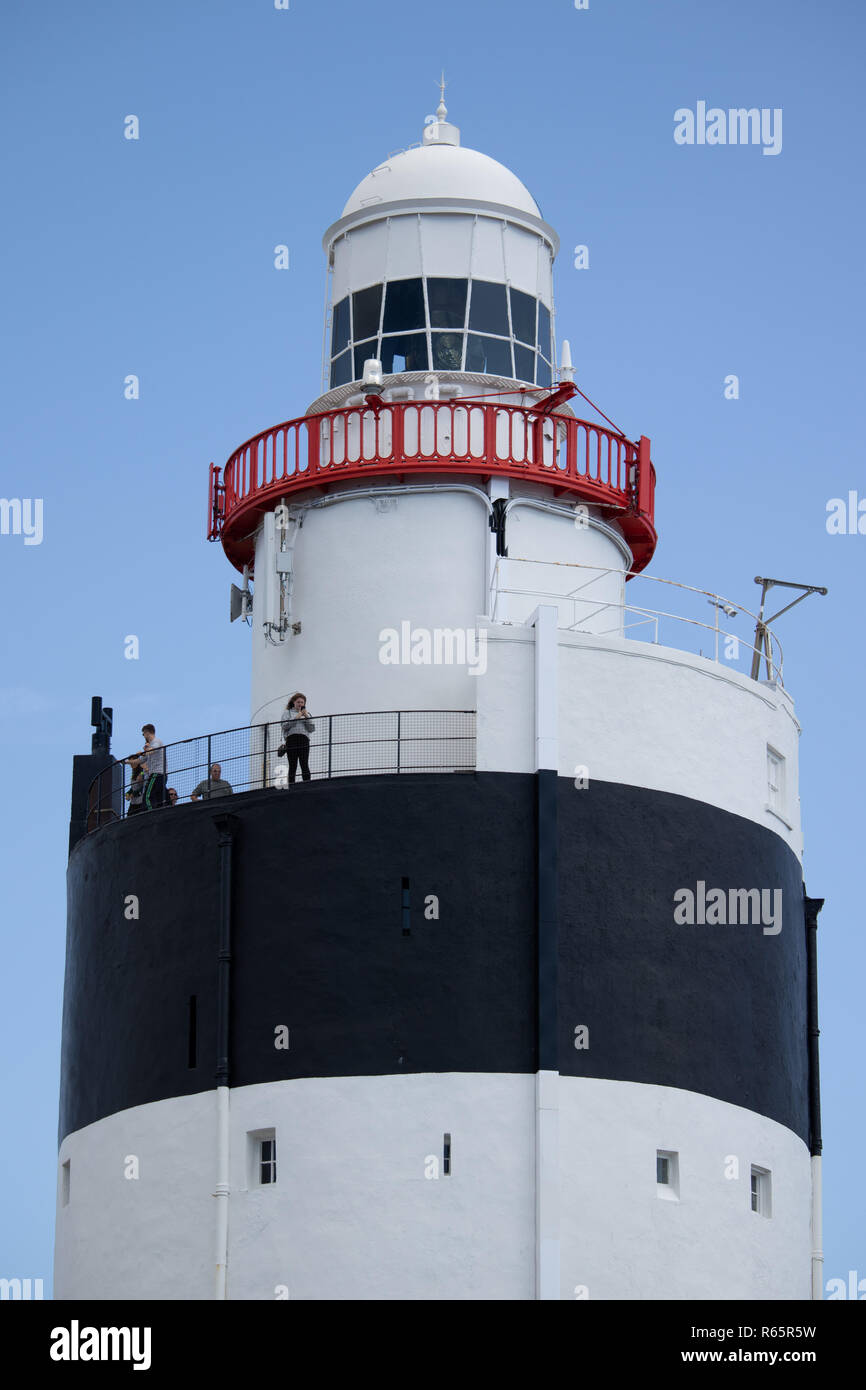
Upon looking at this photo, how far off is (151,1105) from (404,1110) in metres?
5.06

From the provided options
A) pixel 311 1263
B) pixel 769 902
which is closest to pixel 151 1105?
pixel 311 1263

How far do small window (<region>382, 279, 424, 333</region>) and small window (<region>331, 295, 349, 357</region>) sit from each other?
3.61ft

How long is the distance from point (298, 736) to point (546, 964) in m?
6.43

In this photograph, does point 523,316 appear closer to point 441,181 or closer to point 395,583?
point 441,181

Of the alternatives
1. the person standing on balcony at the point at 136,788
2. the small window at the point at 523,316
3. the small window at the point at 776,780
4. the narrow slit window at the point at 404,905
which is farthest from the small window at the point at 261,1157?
the small window at the point at 523,316

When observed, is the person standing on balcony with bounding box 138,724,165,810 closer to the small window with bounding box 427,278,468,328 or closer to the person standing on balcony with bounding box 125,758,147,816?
the person standing on balcony with bounding box 125,758,147,816

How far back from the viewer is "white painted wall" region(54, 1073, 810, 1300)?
162 feet

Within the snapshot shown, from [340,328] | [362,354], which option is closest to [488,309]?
[362,354]

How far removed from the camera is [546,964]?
5075cm

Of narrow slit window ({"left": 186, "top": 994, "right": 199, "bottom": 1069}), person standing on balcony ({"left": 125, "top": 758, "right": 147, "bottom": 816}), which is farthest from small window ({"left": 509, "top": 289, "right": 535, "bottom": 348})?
narrow slit window ({"left": 186, "top": 994, "right": 199, "bottom": 1069})

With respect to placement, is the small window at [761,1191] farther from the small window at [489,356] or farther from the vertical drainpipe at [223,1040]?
the small window at [489,356]

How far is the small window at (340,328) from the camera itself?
58625 mm

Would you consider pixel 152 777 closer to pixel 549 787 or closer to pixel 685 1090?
pixel 549 787
